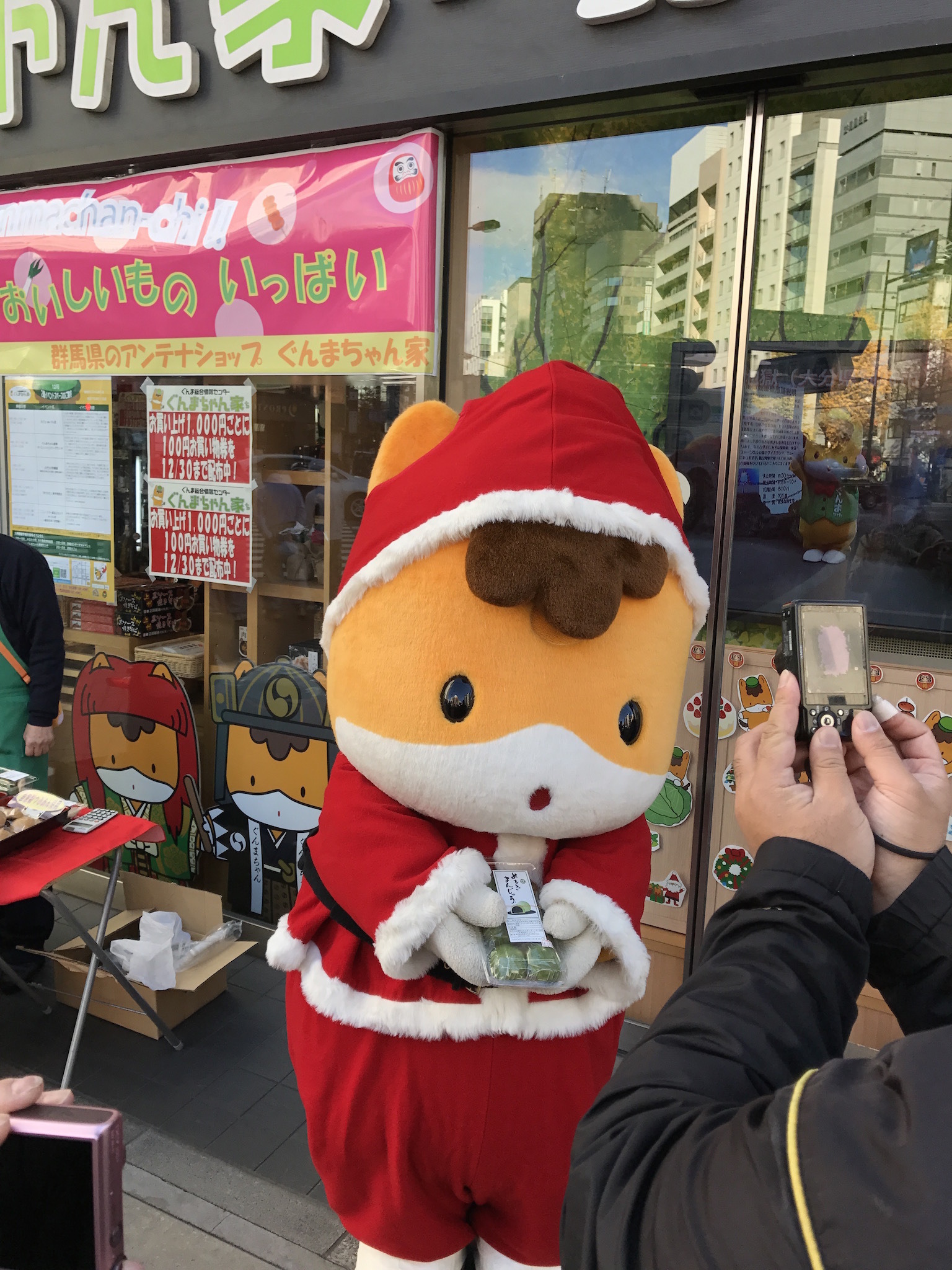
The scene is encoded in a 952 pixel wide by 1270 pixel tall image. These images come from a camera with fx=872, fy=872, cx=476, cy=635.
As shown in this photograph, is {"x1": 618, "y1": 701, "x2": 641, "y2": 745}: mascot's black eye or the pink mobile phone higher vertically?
{"x1": 618, "y1": 701, "x2": 641, "y2": 745}: mascot's black eye

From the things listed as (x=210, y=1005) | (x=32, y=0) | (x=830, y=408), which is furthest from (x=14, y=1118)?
(x=32, y=0)

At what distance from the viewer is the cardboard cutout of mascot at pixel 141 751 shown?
412 centimetres

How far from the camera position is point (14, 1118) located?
3.59ft

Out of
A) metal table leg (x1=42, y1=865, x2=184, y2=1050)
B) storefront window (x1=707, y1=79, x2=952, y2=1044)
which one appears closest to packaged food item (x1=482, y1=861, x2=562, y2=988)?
storefront window (x1=707, y1=79, x2=952, y2=1044)

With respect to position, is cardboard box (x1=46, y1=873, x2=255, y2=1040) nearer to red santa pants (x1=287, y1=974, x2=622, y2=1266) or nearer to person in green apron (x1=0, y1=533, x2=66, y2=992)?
person in green apron (x1=0, y1=533, x2=66, y2=992)

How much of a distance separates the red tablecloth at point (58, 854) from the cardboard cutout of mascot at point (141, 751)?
1046 mm

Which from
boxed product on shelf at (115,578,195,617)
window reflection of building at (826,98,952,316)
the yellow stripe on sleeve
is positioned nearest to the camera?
the yellow stripe on sleeve

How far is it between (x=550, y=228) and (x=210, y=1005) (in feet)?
10.8

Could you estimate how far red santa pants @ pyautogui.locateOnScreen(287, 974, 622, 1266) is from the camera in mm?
1739

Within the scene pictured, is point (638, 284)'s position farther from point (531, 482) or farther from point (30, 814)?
point (30, 814)

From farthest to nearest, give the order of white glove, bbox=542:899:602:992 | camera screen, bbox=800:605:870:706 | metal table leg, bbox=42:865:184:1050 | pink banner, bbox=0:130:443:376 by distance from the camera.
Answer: pink banner, bbox=0:130:443:376 < metal table leg, bbox=42:865:184:1050 < white glove, bbox=542:899:602:992 < camera screen, bbox=800:605:870:706

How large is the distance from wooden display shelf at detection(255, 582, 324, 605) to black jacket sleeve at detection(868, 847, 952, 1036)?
2.99 m

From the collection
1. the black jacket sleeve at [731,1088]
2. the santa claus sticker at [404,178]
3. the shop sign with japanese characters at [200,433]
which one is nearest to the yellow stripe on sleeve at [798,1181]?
the black jacket sleeve at [731,1088]

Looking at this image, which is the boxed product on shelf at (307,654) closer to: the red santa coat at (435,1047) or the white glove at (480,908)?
the red santa coat at (435,1047)
